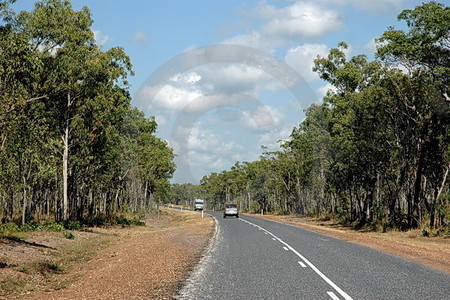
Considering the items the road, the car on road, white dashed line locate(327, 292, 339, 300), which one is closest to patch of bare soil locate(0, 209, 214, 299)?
the road

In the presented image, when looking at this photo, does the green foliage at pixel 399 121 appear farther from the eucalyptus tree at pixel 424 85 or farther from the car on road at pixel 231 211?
the car on road at pixel 231 211

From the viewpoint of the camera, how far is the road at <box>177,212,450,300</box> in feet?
29.7

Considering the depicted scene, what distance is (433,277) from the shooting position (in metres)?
11.2

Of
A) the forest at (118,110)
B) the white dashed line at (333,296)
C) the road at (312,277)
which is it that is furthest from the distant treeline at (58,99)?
the white dashed line at (333,296)

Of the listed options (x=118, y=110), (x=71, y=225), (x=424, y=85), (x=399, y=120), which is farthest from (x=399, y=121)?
(x=71, y=225)

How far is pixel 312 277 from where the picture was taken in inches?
436

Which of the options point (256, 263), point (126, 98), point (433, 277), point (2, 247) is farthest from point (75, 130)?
point (433, 277)

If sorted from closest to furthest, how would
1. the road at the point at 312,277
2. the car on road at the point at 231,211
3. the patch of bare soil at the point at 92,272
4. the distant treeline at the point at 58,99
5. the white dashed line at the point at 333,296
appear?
1. the white dashed line at the point at 333,296
2. the road at the point at 312,277
3. the patch of bare soil at the point at 92,272
4. the distant treeline at the point at 58,99
5. the car on road at the point at 231,211

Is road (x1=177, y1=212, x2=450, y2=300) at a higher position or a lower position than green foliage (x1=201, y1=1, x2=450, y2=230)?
lower

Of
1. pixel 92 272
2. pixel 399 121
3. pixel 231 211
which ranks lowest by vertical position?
pixel 92 272

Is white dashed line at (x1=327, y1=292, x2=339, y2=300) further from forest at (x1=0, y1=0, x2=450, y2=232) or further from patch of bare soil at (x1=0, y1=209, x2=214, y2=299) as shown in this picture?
forest at (x1=0, y1=0, x2=450, y2=232)

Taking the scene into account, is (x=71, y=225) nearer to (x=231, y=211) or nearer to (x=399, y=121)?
(x=399, y=121)

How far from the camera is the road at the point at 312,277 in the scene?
9055 millimetres

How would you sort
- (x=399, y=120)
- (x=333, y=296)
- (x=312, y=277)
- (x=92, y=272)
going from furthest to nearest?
1. (x=399, y=120)
2. (x=92, y=272)
3. (x=312, y=277)
4. (x=333, y=296)
